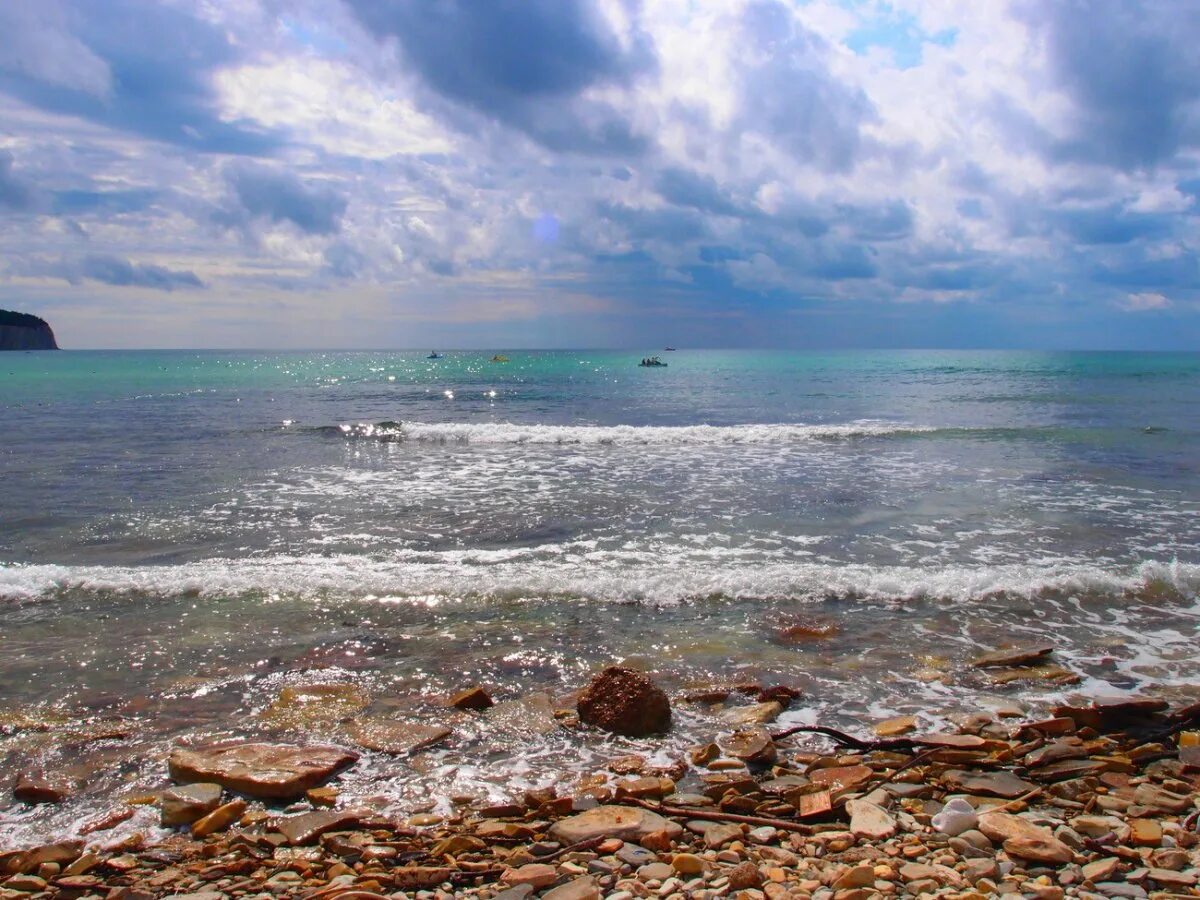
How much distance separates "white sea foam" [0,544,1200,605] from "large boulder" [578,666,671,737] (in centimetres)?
360

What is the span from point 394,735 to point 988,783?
4.62m

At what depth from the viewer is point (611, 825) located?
5055mm

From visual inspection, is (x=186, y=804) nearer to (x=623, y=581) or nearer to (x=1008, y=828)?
(x=1008, y=828)

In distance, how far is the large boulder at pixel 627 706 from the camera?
21.8 ft

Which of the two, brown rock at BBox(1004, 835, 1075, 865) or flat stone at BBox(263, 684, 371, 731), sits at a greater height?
brown rock at BBox(1004, 835, 1075, 865)

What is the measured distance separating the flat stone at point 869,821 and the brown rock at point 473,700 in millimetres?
3350

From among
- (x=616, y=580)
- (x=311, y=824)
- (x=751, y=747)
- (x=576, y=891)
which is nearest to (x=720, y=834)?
(x=576, y=891)

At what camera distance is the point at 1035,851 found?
454cm

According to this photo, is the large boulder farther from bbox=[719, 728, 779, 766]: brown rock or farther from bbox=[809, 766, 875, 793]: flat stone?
bbox=[809, 766, 875, 793]: flat stone

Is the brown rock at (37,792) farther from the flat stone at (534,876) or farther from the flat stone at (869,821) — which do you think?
the flat stone at (869,821)

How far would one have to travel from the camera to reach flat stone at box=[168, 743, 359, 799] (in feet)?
18.8

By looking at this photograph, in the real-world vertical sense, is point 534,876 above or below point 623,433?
below

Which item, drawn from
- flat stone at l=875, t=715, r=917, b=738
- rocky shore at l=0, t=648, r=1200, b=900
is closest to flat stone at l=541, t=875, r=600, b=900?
rocky shore at l=0, t=648, r=1200, b=900

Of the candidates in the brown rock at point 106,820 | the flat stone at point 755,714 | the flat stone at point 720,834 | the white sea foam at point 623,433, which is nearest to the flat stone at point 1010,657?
the flat stone at point 755,714
